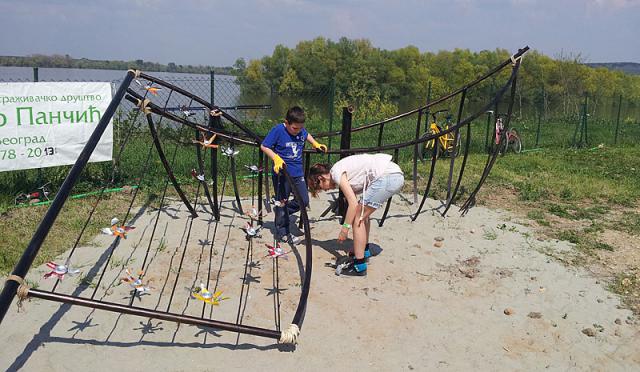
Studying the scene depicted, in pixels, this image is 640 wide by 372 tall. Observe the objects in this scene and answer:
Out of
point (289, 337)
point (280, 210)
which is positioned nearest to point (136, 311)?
point (289, 337)

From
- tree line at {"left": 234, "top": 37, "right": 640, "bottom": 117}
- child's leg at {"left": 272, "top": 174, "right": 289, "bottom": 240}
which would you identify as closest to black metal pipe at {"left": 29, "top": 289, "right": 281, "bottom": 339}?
child's leg at {"left": 272, "top": 174, "right": 289, "bottom": 240}

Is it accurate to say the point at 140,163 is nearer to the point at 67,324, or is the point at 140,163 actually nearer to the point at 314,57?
the point at 67,324

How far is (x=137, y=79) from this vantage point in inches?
165

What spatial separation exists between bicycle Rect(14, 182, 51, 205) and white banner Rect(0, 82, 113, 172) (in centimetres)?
29

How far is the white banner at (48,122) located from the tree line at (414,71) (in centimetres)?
1334

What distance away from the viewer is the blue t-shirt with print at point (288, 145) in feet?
13.6

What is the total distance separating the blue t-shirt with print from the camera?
Answer: 4.15 m

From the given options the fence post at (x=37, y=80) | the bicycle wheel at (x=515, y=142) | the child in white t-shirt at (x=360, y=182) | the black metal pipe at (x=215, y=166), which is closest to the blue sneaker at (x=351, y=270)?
the child in white t-shirt at (x=360, y=182)

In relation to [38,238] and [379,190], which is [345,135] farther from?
[38,238]

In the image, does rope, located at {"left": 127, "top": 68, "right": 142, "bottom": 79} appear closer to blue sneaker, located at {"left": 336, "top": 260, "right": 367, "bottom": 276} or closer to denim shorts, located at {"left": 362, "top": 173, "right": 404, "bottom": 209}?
denim shorts, located at {"left": 362, "top": 173, "right": 404, "bottom": 209}

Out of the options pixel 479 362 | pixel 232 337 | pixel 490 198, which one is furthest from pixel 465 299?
pixel 490 198

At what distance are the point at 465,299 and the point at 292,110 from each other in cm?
186

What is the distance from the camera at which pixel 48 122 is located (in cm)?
531

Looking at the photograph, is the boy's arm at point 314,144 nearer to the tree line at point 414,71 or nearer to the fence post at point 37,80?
the fence post at point 37,80
